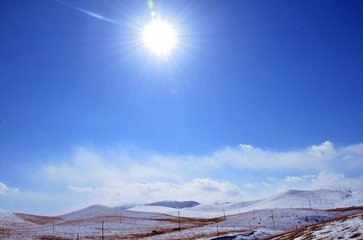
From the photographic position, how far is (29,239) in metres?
54.8

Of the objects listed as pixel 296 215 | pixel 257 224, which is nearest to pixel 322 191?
pixel 296 215

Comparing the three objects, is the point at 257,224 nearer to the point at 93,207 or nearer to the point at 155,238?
the point at 155,238

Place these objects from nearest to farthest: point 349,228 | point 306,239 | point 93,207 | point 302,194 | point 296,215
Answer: point 349,228, point 306,239, point 296,215, point 93,207, point 302,194

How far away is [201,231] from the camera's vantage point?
67.3m

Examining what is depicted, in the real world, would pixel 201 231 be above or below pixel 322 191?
below

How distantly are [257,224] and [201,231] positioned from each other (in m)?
20.5

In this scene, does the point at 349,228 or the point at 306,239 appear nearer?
the point at 349,228

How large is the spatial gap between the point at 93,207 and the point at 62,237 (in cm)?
7886

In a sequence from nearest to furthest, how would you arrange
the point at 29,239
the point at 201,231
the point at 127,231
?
the point at 29,239, the point at 201,231, the point at 127,231

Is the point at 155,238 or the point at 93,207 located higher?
the point at 93,207

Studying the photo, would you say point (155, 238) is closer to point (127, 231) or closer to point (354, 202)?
point (127, 231)

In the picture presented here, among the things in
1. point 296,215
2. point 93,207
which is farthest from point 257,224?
point 93,207

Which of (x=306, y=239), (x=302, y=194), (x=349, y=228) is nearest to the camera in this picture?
(x=349, y=228)

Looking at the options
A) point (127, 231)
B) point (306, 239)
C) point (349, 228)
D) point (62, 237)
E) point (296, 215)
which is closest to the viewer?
point (349, 228)
